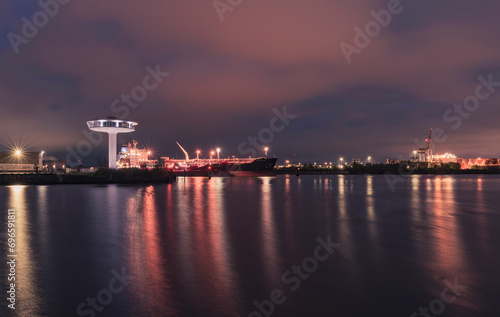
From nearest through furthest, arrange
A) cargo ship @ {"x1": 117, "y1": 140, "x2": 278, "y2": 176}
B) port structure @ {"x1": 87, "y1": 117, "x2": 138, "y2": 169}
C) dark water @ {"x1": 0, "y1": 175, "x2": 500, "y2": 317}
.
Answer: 1. dark water @ {"x1": 0, "y1": 175, "x2": 500, "y2": 317}
2. port structure @ {"x1": 87, "y1": 117, "x2": 138, "y2": 169}
3. cargo ship @ {"x1": 117, "y1": 140, "x2": 278, "y2": 176}

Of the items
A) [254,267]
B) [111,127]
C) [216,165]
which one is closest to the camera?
[254,267]

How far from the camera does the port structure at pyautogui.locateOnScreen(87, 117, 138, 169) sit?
85.4 metres

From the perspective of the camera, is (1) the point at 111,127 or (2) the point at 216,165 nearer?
(1) the point at 111,127

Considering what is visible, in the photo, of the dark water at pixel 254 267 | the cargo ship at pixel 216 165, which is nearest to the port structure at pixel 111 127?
the cargo ship at pixel 216 165

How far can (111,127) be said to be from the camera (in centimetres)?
8619

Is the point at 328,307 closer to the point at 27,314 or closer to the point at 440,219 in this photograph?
the point at 27,314

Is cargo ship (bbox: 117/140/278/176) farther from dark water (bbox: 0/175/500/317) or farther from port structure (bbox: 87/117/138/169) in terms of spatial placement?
dark water (bbox: 0/175/500/317)

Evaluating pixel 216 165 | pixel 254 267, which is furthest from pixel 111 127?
pixel 254 267

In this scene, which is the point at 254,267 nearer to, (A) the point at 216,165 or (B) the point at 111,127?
(B) the point at 111,127

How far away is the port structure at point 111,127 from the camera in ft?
280

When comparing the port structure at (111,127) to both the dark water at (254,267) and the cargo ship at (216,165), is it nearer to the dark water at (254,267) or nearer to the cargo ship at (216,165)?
the cargo ship at (216,165)

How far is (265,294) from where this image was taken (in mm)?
6434

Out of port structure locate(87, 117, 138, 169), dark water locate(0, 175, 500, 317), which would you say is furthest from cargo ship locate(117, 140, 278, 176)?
dark water locate(0, 175, 500, 317)

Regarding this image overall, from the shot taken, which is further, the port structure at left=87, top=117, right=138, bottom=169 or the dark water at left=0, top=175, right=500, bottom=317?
the port structure at left=87, top=117, right=138, bottom=169
